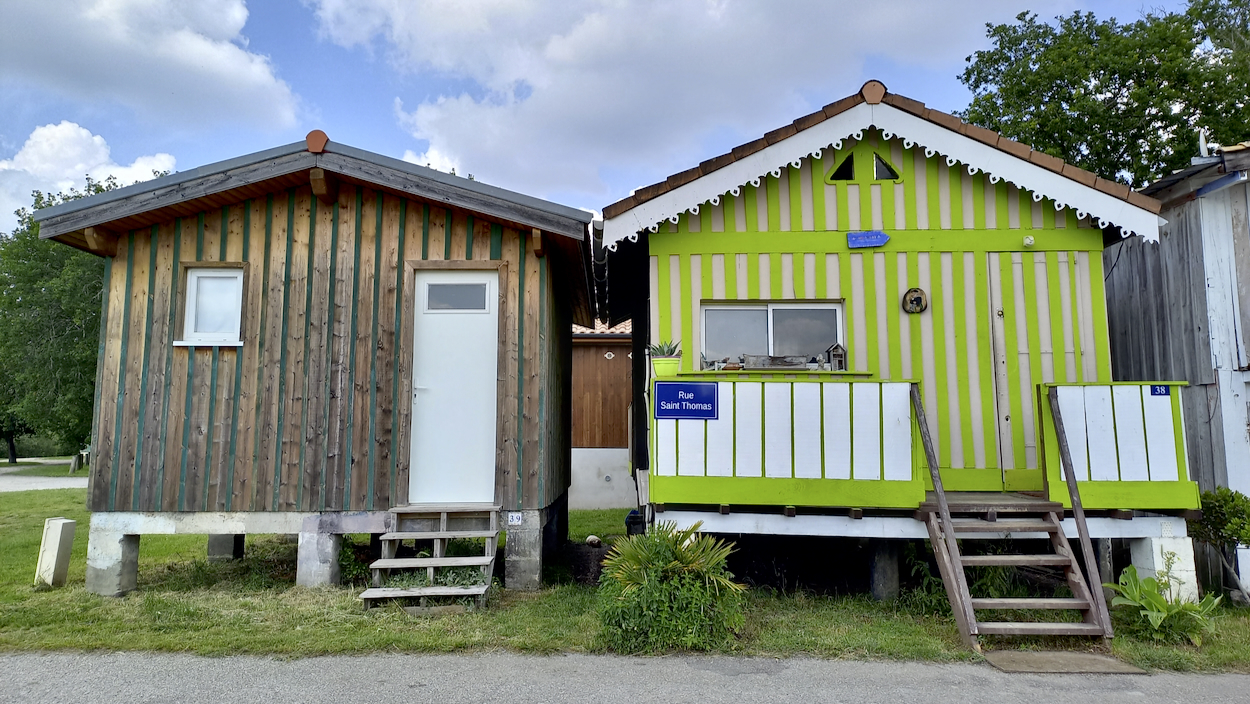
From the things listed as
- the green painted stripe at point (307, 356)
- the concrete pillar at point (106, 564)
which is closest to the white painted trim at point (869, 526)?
the green painted stripe at point (307, 356)

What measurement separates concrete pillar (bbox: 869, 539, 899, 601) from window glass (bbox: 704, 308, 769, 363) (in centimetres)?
207

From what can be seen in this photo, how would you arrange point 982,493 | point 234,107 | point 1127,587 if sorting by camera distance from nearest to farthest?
point 1127,587, point 982,493, point 234,107

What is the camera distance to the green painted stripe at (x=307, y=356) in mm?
6926

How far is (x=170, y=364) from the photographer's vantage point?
23.2 ft

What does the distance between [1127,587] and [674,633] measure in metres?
3.39

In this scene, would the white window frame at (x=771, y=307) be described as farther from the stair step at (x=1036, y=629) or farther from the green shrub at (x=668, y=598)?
the stair step at (x=1036, y=629)

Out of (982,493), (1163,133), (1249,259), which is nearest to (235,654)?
(982,493)

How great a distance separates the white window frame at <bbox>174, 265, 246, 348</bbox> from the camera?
7.09 metres

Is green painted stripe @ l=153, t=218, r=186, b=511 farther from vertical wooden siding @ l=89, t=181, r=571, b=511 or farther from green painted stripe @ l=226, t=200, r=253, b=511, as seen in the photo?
green painted stripe @ l=226, t=200, r=253, b=511

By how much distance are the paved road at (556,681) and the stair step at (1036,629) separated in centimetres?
32

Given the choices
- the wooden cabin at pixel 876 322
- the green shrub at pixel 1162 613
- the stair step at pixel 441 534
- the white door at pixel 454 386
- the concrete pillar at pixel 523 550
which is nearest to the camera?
the green shrub at pixel 1162 613

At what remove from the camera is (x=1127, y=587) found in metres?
5.46

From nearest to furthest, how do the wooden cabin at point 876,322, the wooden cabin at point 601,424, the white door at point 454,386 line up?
the wooden cabin at point 876,322 → the white door at point 454,386 → the wooden cabin at point 601,424

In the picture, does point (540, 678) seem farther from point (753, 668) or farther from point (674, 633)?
point (753, 668)
